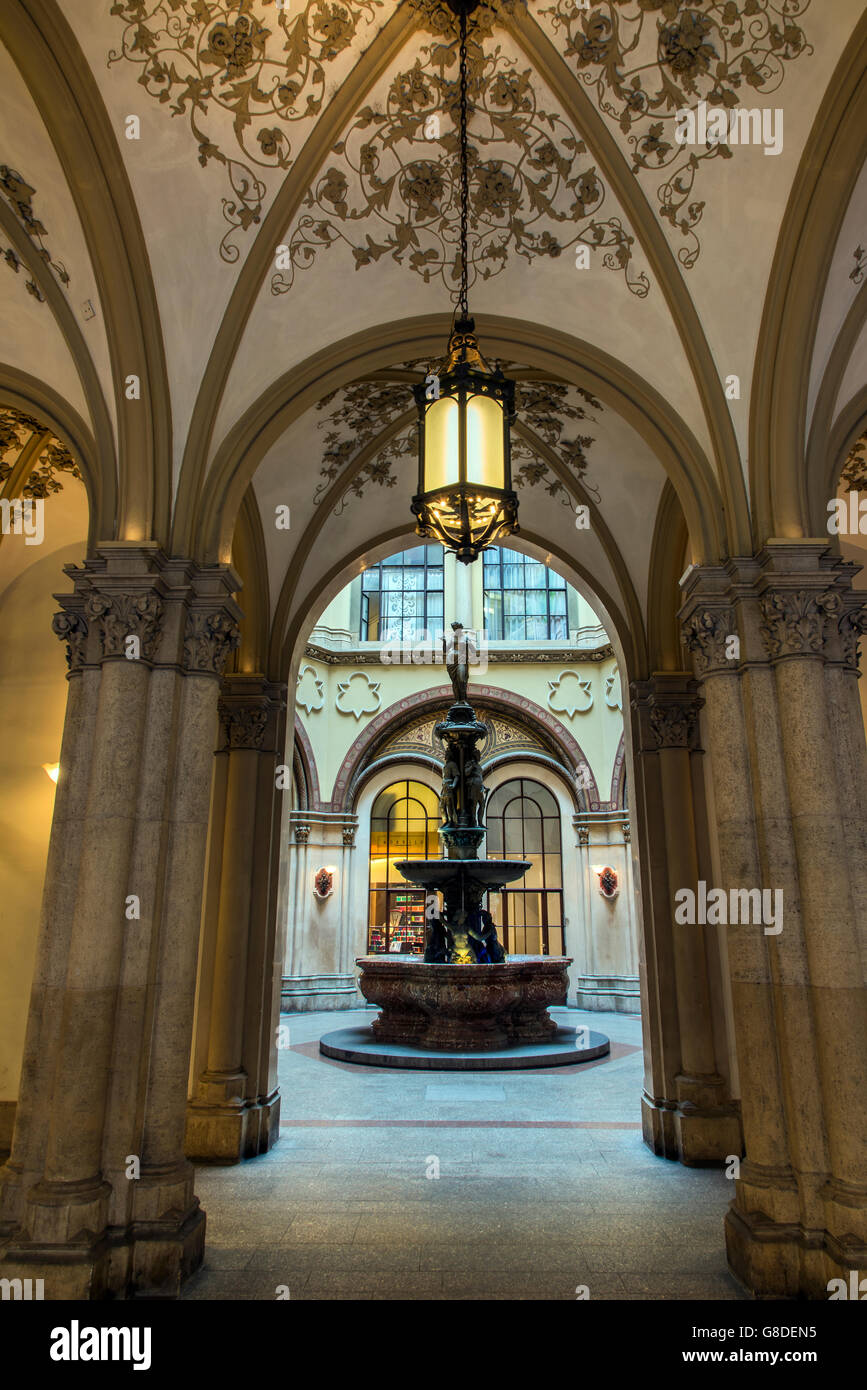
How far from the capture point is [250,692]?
6.50 metres

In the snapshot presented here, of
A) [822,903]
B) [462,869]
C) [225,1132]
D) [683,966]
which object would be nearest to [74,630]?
[225,1132]

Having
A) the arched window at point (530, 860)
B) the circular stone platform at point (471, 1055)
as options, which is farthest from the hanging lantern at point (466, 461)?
the arched window at point (530, 860)

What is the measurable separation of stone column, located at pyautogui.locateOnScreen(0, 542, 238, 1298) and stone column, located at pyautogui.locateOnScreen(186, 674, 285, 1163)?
192 centimetres

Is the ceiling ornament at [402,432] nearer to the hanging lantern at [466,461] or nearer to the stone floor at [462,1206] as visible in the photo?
the hanging lantern at [466,461]

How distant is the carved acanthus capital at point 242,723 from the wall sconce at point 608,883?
34.8 ft

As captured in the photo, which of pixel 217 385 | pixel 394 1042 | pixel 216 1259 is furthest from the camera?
pixel 394 1042

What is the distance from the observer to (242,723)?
647 cm

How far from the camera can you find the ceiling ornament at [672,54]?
3730 mm

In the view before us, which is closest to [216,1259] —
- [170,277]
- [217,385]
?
[217,385]

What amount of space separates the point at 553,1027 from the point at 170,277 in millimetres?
9098

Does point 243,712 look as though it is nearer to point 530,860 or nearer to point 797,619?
point 797,619

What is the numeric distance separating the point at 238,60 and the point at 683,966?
626cm

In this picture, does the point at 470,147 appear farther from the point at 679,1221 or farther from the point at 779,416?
the point at 679,1221

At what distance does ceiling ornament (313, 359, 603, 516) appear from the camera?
6105 mm
